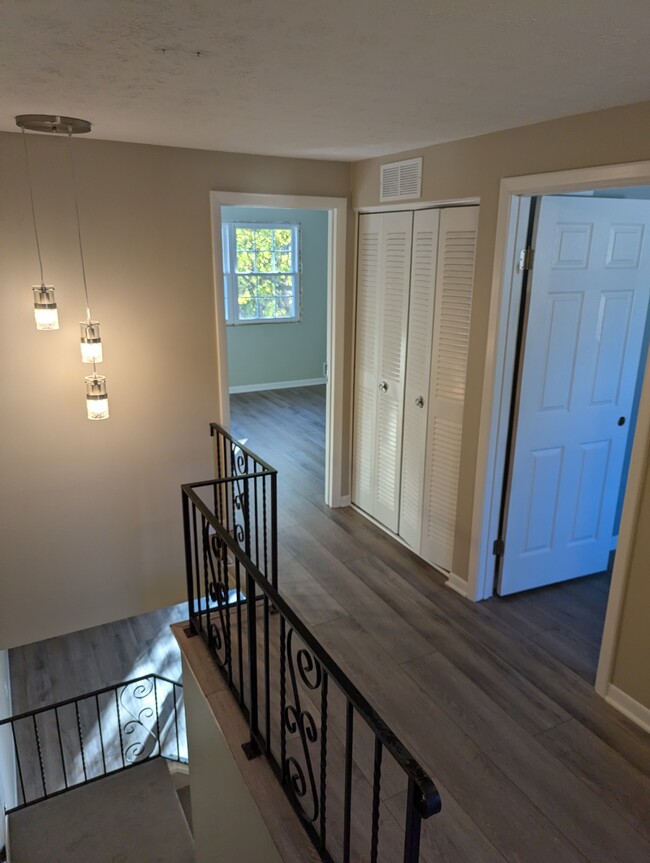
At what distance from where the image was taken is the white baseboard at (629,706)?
250cm

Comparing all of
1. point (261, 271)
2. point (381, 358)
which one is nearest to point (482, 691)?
point (381, 358)

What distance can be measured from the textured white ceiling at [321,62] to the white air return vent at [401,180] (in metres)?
0.65

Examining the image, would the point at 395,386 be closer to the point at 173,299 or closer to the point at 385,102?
the point at 173,299

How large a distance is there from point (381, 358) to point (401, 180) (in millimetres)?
1096

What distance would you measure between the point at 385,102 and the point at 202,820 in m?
3.20

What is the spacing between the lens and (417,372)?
3.66 meters

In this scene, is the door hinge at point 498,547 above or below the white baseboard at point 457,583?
above

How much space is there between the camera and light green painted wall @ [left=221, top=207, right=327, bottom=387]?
8.05 metres

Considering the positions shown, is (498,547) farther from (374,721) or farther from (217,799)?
(374,721)

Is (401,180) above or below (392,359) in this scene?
above

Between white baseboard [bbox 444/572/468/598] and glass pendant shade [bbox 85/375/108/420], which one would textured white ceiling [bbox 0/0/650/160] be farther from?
white baseboard [bbox 444/572/468/598]

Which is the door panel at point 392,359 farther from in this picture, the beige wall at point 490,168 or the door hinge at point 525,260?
the door hinge at point 525,260

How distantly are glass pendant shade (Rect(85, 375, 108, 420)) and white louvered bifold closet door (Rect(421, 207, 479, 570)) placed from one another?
5.96ft

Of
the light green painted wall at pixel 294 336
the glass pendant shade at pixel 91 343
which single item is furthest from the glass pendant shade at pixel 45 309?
the light green painted wall at pixel 294 336
